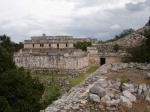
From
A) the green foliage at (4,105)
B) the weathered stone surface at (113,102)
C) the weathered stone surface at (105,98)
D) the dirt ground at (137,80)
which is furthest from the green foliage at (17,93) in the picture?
the weathered stone surface at (113,102)

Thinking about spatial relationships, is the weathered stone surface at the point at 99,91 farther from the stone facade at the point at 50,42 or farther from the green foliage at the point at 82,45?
the green foliage at the point at 82,45

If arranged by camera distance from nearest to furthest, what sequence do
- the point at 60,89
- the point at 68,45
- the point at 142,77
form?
the point at 142,77 → the point at 60,89 → the point at 68,45

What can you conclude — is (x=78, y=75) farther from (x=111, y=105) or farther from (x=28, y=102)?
(x=111, y=105)

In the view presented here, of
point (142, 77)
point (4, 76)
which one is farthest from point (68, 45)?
point (142, 77)

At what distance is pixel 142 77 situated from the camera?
12.2m

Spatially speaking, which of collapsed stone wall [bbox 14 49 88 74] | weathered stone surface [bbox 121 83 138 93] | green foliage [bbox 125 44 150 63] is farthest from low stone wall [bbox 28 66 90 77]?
weathered stone surface [bbox 121 83 138 93]

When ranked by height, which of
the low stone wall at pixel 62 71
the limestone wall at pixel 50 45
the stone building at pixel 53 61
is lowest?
the low stone wall at pixel 62 71

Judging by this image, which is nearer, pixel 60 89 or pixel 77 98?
pixel 77 98

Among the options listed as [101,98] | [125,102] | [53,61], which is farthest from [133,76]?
[53,61]

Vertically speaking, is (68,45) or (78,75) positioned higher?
(68,45)

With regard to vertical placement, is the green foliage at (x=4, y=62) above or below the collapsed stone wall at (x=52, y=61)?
above

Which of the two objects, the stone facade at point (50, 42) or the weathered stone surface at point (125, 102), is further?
the stone facade at point (50, 42)

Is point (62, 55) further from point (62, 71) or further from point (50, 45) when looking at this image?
point (50, 45)

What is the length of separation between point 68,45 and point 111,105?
38.1 m
